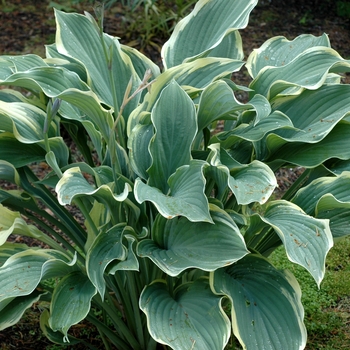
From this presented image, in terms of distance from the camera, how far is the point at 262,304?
173 centimetres

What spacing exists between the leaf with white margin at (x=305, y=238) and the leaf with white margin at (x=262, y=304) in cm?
19

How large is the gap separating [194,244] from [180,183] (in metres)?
0.19

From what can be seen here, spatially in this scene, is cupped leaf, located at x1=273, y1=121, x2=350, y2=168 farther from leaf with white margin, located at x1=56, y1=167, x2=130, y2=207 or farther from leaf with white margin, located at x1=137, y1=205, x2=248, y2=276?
leaf with white margin, located at x1=56, y1=167, x2=130, y2=207

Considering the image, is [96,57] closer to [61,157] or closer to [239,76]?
[61,157]

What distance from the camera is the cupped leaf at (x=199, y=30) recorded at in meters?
2.13

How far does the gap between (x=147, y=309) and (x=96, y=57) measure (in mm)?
1000

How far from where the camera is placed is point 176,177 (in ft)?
5.59

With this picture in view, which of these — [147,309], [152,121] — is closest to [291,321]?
[147,309]

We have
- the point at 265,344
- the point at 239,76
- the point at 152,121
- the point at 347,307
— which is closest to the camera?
the point at 265,344

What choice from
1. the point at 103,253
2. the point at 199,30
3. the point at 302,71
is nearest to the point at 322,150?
the point at 302,71

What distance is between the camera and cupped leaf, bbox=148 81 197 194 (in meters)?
1.79

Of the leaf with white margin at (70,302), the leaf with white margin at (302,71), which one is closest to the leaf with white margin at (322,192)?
the leaf with white margin at (302,71)

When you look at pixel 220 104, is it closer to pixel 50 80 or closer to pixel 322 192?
pixel 322 192

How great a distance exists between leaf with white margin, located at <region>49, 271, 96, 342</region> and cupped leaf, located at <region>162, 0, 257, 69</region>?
0.89 metres
